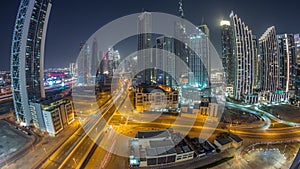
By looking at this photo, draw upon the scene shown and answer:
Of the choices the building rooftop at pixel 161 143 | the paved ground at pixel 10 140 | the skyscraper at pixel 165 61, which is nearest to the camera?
the building rooftop at pixel 161 143

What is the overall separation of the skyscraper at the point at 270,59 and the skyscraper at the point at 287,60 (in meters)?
1.37

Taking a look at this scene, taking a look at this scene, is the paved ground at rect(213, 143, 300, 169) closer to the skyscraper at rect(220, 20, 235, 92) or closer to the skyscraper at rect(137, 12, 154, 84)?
the skyscraper at rect(220, 20, 235, 92)

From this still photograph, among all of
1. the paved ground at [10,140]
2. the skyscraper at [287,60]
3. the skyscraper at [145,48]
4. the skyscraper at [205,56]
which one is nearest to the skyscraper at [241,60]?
the skyscraper at [205,56]

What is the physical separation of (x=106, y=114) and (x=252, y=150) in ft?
68.0

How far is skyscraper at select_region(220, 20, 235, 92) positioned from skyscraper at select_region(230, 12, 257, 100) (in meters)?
3.24

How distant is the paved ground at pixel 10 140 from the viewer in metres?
13.8

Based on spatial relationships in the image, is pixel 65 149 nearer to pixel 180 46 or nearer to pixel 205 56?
pixel 205 56

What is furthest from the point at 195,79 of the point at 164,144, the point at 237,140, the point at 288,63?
the point at 164,144

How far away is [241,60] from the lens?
32.9 meters

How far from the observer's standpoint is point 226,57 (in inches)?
1560

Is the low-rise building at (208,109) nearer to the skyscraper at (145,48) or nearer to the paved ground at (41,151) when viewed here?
the paved ground at (41,151)

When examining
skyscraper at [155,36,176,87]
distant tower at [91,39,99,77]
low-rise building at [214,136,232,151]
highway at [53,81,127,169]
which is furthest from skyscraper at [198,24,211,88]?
distant tower at [91,39,99,77]

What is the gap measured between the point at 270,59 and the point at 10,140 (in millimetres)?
52561

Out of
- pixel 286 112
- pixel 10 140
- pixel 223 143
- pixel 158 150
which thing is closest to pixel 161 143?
pixel 158 150
